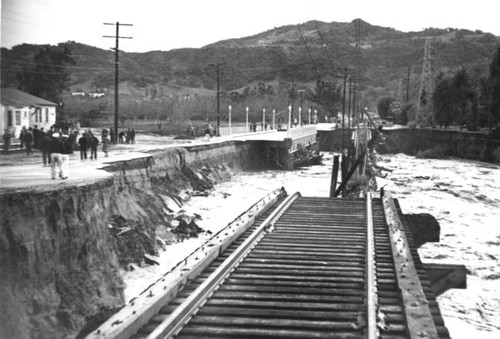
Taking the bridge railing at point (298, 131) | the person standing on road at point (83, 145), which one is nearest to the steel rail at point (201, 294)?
the person standing on road at point (83, 145)

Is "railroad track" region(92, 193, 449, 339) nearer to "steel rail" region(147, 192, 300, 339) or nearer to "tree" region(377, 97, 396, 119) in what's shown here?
"steel rail" region(147, 192, 300, 339)

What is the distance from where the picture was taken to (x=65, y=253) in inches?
536

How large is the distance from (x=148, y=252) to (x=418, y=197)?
2512 centimetres

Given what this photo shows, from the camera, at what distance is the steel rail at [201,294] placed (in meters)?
5.87

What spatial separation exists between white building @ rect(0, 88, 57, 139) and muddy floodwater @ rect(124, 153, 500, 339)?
1222cm

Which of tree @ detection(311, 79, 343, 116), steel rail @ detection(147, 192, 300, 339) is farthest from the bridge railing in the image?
tree @ detection(311, 79, 343, 116)

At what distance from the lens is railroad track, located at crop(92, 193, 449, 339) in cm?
604

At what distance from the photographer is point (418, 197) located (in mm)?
38188

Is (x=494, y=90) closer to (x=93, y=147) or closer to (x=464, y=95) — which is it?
(x=464, y=95)

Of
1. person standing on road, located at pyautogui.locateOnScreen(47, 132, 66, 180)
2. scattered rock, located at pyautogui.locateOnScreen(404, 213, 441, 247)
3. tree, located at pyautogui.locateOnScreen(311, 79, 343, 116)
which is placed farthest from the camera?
tree, located at pyautogui.locateOnScreen(311, 79, 343, 116)

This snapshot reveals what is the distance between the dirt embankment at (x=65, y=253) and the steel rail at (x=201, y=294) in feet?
15.8

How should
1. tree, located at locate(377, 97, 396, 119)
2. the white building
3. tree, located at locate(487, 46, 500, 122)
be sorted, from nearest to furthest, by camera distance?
the white building
tree, located at locate(487, 46, 500, 122)
tree, located at locate(377, 97, 396, 119)

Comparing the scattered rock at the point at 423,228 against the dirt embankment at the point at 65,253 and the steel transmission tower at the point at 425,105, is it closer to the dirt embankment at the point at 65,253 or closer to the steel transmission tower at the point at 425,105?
the dirt embankment at the point at 65,253

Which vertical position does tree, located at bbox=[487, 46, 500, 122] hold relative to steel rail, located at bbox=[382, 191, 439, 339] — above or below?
above
